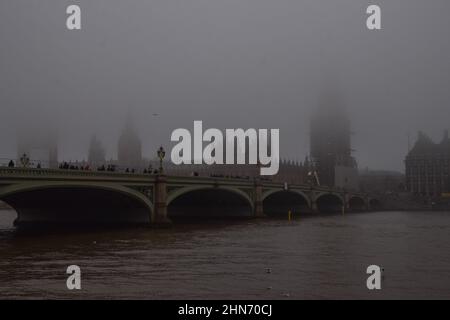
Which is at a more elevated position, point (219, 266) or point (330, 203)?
point (219, 266)

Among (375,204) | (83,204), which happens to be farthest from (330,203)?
(83,204)

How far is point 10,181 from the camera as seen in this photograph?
3784cm

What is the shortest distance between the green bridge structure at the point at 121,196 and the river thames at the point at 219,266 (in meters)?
4.66

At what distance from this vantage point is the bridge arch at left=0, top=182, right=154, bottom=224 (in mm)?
48969

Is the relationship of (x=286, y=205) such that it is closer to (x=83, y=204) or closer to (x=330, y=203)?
(x=330, y=203)

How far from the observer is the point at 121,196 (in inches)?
2106

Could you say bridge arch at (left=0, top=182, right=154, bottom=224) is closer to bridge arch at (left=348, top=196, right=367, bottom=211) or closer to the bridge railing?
the bridge railing

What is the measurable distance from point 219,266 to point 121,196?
90.5 ft

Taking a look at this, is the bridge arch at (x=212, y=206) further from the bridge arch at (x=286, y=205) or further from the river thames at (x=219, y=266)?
the river thames at (x=219, y=266)

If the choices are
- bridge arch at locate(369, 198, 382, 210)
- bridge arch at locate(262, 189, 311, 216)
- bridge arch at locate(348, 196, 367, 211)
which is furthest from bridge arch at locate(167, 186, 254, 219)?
bridge arch at locate(369, 198, 382, 210)

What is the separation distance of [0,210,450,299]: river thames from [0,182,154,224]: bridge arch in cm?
510

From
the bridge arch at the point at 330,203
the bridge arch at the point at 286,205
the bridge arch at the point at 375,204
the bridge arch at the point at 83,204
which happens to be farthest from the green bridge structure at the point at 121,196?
the bridge arch at the point at 375,204

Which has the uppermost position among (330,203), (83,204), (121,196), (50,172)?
(50,172)
